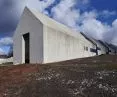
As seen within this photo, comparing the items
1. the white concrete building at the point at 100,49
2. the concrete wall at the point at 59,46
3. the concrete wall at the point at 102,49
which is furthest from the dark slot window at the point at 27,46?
the concrete wall at the point at 102,49

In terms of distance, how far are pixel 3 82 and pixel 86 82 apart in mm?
7479

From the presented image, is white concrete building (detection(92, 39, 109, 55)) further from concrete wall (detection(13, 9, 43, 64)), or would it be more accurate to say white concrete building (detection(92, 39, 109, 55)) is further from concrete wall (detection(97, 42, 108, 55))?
concrete wall (detection(13, 9, 43, 64))

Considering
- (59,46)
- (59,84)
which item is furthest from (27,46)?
(59,84)

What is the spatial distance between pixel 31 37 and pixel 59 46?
4.47 meters

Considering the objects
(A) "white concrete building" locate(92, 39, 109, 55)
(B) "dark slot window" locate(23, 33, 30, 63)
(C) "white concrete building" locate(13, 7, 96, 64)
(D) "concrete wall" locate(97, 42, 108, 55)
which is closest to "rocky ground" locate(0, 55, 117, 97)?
(C) "white concrete building" locate(13, 7, 96, 64)

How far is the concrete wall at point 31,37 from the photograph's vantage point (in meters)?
40.0

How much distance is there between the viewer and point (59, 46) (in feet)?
140

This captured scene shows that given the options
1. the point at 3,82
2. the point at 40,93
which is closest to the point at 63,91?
the point at 40,93

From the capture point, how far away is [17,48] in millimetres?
45781

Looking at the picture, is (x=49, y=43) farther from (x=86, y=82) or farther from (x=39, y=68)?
(x=86, y=82)

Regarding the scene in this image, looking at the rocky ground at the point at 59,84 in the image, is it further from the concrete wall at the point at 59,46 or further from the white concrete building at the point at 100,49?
the white concrete building at the point at 100,49

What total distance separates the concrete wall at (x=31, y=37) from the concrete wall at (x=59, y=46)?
88 centimetres

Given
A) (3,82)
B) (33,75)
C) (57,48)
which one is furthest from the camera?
(57,48)

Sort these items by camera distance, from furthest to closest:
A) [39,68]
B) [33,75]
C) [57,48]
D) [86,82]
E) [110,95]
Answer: [57,48] < [39,68] < [33,75] < [86,82] < [110,95]
